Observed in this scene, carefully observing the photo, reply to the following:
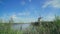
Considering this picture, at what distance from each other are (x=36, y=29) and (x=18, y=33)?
1.70 ft

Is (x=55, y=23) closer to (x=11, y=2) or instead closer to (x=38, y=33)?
(x=38, y=33)

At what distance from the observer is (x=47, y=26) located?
441 cm

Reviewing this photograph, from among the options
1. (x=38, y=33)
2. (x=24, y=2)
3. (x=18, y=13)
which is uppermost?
(x=24, y=2)

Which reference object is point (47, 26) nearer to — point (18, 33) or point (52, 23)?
point (52, 23)

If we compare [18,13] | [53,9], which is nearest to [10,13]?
[18,13]

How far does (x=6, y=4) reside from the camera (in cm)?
432

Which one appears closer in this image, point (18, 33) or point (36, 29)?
point (18, 33)

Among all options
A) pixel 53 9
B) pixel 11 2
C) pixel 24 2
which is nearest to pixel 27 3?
pixel 24 2

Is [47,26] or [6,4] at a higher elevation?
[6,4]

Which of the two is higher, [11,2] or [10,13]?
[11,2]

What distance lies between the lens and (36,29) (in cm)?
437

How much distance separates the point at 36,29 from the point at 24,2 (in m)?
0.73

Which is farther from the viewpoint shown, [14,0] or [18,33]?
[14,0]

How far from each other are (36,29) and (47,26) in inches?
11.4
